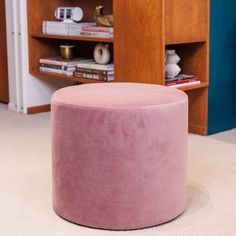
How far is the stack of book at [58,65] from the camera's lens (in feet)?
11.5

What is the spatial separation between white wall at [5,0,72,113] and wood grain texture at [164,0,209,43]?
1.34m

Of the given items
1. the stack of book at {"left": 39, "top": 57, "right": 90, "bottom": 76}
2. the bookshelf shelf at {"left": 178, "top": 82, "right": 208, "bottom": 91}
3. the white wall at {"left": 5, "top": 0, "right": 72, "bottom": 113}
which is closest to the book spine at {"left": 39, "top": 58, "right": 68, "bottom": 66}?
the stack of book at {"left": 39, "top": 57, "right": 90, "bottom": 76}

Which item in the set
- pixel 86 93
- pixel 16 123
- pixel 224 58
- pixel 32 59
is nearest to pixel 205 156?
pixel 224 58

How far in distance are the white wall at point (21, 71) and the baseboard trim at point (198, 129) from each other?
1220mm

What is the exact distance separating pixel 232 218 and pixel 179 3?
135 cm

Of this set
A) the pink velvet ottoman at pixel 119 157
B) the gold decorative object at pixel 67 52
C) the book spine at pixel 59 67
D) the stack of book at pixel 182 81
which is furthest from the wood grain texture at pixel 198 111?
the pink velvet ottoman at pixel 119 157

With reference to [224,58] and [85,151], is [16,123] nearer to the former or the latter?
[224,58]

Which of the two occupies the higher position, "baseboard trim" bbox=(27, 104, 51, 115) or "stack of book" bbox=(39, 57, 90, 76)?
"stack of book" bbox=(39, 57, 90, 76)

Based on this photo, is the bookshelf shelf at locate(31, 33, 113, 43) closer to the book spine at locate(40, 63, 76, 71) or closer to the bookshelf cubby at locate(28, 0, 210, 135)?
the bookshelf cubby at locate(28, 0, 210, 135)

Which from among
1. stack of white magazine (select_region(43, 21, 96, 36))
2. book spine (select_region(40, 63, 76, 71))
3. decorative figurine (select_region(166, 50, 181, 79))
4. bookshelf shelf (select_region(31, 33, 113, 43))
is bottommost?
book spine (select_region(40, 63, 76, 71))

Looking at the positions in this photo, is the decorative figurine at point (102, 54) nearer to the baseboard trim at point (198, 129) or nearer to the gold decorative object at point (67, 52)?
the gold decorative object at point (67, 52)

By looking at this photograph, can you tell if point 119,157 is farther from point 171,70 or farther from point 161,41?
point 171,70

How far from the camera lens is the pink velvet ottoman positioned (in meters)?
1.69

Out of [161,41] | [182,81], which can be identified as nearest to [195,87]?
[182,81]
